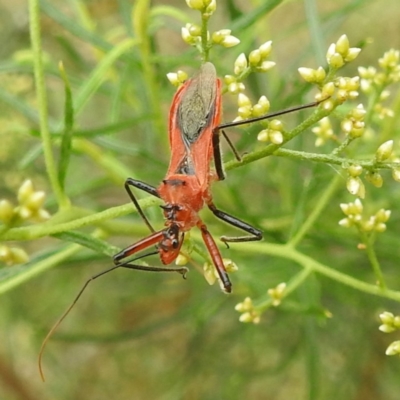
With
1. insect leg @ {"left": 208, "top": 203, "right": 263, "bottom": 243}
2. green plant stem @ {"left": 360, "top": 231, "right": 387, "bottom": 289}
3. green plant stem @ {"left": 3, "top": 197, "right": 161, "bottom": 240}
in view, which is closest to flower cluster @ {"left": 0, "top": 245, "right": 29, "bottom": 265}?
green plant stem @ {"left": 3, "top": 197, "right": 161, "bottom": 240}

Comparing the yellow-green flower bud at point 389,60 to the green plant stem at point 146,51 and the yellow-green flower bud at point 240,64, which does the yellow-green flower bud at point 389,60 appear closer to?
the yellow-green flower bud at point 240,64

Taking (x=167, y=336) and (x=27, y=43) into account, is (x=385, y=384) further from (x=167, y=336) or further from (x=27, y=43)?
(x=27, y=43)

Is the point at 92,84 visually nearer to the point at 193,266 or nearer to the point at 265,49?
the point at 265,49

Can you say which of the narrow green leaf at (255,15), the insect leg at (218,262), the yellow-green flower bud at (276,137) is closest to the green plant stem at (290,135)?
the yellow-green flower bud at (276,137)

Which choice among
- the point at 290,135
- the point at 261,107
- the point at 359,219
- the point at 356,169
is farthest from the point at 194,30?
the point at 359,219

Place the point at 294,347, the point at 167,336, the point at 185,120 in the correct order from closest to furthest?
the point at 185,120, the point at 294,347, the point at 167,336

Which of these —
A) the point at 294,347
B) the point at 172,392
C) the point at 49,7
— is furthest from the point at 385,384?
the point at 49,7
